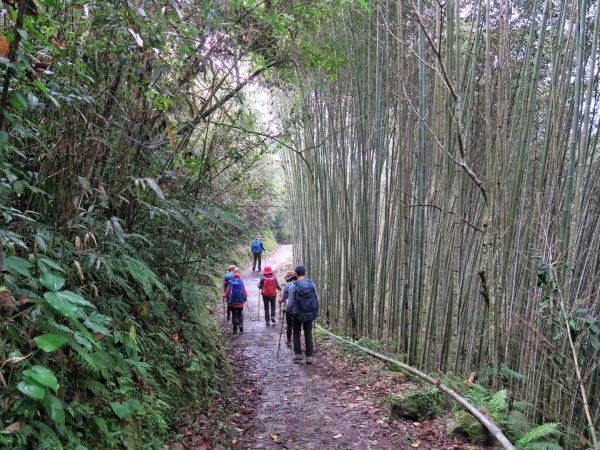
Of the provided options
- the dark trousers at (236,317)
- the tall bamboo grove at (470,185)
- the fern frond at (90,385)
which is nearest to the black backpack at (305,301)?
the tall bamboo grove at (470,185)

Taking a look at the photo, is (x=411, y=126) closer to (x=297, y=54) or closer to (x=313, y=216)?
(x=297, y=54)

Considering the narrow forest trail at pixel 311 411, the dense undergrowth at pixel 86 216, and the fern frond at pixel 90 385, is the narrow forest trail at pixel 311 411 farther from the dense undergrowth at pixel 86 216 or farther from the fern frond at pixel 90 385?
the fern frond at pixel 90 385

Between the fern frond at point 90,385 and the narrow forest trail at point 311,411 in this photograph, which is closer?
the fern frond at point 90,385

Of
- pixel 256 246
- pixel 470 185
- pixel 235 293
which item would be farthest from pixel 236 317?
pixel 256 246

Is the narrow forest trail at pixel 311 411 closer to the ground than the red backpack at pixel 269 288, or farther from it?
closer to the ground

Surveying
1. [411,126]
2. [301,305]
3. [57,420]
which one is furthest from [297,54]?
[57,420]

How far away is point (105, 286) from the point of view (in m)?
2.38

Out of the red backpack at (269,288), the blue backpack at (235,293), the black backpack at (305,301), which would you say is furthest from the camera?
the red backpack at (269,288)

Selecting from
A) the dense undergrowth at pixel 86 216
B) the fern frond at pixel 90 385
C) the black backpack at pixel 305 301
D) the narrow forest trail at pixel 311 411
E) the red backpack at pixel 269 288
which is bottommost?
the narrow forest trail at pixel 311 411

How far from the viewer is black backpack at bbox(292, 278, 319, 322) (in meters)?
4.77

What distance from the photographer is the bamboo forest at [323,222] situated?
178 centimetres

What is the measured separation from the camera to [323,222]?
23.0ft

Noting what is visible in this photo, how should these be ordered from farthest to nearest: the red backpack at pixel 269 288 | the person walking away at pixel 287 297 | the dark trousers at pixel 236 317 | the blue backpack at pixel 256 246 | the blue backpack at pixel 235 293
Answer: the blue backpack at pixel 256 246 → the red backpack at pixel 269 288 → the dark trousers at pixel 236 317 → the blue backpack at pixel 235 293 → the person walking away at pixel 287 297

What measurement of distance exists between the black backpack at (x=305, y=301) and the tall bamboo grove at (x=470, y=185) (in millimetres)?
975
